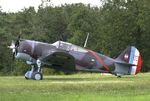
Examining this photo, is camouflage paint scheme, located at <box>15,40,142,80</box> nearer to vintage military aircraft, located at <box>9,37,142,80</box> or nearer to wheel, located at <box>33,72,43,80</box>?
vintage military aircraft, located at <box>9,37,142,80</box>

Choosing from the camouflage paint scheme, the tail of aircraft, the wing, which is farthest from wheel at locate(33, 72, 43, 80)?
the tail of aircraft

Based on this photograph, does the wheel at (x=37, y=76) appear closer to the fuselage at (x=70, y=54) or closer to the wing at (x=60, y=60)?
the wing at (x=60, y=60)

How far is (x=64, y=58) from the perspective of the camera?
2814 centimetres

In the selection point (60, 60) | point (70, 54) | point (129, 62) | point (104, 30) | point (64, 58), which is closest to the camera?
point (64, 58)

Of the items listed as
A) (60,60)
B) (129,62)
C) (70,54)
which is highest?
(70,54)

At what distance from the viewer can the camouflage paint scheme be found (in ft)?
92.1

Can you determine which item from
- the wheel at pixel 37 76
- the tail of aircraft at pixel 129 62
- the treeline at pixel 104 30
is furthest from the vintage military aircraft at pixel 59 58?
the treeline at pixel 104 30

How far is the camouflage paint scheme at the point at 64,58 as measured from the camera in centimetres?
2808

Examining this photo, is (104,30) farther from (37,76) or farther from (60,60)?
(37,76)

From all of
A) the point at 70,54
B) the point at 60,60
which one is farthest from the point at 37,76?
the point at 70,54

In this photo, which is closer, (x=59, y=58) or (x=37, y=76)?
(x=37, y=76)

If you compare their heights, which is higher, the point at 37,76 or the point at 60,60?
the point at 60,60

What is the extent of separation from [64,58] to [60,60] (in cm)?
40

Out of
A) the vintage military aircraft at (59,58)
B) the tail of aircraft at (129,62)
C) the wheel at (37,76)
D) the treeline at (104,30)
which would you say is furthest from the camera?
the treeline at (104,30)
